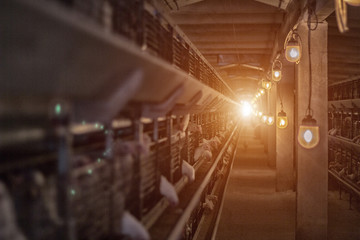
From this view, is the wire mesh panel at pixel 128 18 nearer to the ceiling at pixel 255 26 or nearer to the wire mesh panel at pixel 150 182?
the wire mesh panel at pixel 150 182

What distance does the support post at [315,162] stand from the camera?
6.04 metres

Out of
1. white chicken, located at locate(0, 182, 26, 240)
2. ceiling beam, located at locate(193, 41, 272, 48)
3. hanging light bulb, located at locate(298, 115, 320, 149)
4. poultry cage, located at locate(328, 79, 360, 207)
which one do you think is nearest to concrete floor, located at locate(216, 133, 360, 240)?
poultry cage, located at locate(328, 79, 360, 207)

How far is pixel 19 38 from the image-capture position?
1146 mm

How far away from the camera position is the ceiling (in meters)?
7.74

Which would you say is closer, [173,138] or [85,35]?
[85,35]

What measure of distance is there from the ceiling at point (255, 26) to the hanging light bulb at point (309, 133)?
1864mm

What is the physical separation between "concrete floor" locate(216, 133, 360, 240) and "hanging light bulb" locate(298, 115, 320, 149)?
8.65 ft

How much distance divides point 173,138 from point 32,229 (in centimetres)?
262

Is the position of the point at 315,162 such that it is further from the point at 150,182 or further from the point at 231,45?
the point at 231,45

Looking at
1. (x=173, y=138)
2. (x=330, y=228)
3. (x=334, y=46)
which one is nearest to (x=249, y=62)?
(x=334, y=46)

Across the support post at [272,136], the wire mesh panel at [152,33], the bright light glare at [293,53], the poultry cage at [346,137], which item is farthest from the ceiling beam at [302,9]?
the support post at [272,136]

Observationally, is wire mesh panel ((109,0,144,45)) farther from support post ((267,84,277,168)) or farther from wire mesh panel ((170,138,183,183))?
support post ((267,84,277,168))

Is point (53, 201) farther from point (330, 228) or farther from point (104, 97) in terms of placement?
point (330, 228)

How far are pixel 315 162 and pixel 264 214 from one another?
243cm
